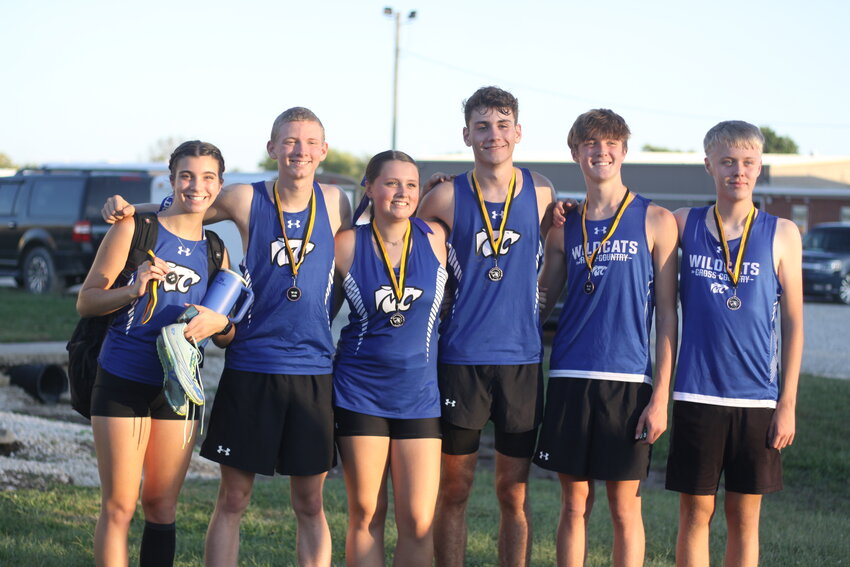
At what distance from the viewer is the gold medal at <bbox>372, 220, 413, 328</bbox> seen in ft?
14.8

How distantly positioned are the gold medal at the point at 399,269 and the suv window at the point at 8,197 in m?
16.8

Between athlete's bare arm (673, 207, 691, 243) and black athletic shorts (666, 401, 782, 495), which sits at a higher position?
athlete's bare arm (673, 207, 691, 243)

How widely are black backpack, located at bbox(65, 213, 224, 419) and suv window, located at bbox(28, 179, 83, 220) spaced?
48.0 feet

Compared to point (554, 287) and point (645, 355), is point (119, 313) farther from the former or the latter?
point (645, 355)

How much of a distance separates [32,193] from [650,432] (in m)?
17.2

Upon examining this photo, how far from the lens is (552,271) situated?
5027 mm

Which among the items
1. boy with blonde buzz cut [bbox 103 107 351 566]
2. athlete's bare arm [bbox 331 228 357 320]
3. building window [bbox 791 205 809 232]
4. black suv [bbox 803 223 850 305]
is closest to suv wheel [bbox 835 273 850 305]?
black suv [bbox 803 223 850 305]

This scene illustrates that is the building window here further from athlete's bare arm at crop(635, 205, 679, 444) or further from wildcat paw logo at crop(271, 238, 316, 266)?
wildcat paw logo at crop(271, 238, 316, 266)

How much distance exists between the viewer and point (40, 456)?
299 inches

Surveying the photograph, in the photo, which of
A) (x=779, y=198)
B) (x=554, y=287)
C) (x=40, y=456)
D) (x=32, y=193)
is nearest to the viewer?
(x=554, y=287)

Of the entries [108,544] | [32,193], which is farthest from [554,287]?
[32,193]

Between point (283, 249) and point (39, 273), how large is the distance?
1597cm

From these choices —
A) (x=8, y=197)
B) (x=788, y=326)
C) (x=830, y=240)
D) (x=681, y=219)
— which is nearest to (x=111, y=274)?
(x=681, y=219)

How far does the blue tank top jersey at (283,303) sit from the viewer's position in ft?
14.7
